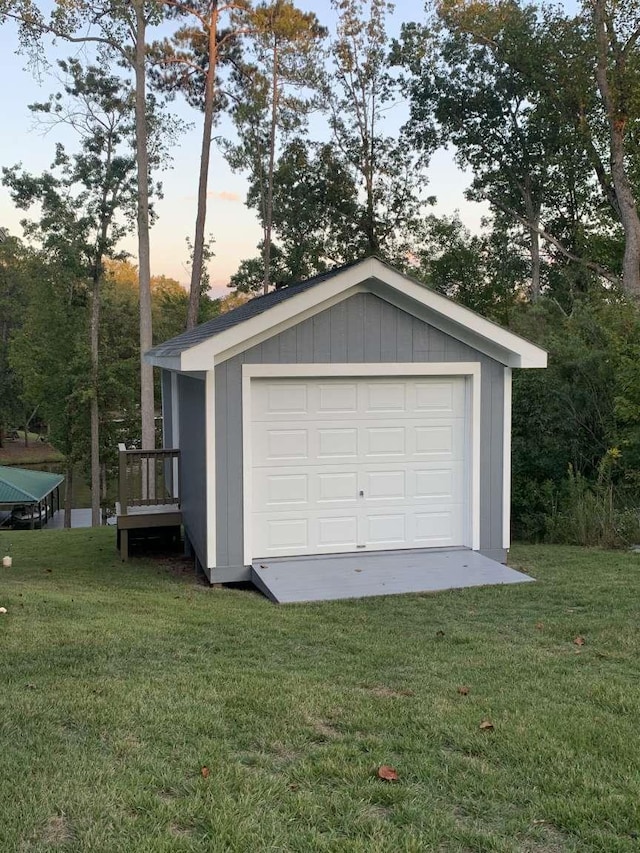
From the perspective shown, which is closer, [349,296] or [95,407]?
[349,296]

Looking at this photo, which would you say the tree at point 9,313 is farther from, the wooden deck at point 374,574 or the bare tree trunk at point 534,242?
the wooden deck at point 374,574

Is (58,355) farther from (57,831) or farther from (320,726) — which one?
(57,831)

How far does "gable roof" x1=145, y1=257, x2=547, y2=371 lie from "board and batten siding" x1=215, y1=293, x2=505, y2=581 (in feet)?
0.30

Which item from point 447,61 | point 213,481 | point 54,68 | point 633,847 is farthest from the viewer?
point 447,61

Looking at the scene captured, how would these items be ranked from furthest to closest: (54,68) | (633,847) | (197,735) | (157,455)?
1. (54,68)
2. (157,455)
3. (197,735)
4. (633,847)

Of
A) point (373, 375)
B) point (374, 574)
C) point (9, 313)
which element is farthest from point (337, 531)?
point (9, 313)

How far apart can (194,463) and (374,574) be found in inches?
110

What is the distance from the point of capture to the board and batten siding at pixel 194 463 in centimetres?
852

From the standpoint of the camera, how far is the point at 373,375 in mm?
8680

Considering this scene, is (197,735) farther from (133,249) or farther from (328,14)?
(328,14)

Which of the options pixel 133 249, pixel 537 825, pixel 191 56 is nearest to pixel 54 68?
pixel 191 56

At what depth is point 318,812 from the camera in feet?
9.95

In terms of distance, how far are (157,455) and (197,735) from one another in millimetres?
7172

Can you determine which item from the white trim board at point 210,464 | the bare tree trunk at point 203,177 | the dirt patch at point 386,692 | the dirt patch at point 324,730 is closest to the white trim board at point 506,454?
the white trim board at point 210,464
